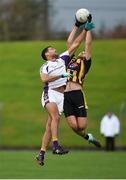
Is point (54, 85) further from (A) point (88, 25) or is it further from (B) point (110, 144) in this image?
(B) point (110, 144)

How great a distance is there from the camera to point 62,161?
968 inches

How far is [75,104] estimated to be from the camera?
643 inches

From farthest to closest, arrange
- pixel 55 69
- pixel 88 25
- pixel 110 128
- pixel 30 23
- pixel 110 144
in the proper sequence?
1. pixel 30 23
2. pixel 110 144
3. pixel 110 128
4. pixel 55 69
5. pixel 88 25

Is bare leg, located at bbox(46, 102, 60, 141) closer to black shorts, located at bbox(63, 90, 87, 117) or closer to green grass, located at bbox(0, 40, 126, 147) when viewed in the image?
black shorts, located at bbox(63, 90, 87, 117)

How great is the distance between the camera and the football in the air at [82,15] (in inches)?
614

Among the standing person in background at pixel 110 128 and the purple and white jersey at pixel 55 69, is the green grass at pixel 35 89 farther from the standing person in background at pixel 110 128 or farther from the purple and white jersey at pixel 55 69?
the purple and white jersey at pixel 55 69

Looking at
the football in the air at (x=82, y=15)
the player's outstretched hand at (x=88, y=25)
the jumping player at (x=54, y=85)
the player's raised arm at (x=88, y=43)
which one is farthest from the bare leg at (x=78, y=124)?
the football in the air at (x=82, y=15)

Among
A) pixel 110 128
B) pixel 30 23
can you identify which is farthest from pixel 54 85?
pixel 30 23

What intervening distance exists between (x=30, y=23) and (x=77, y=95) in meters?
28.2

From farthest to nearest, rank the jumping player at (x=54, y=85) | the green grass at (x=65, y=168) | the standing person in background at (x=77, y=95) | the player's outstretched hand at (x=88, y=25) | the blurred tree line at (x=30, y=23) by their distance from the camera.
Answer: the blurred tree line at (x=30, y=23) < the green grass at (x=65, y=168) < the standing person in background at (x=77, y=95) < the jumping player at (x=54, y=85) < the player's outstretched hand at (x=88, y=25)

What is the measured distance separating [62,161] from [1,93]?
47.0ft

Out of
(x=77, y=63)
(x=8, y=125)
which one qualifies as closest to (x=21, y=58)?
(x=8, y=125)

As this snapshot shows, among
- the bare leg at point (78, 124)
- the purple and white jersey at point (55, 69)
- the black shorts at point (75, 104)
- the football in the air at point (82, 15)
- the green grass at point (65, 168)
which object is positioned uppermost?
the football in the air at point (82, 15)

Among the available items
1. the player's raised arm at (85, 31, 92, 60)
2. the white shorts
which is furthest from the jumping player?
the player's raised arm at (85, 31, 92, 60)
